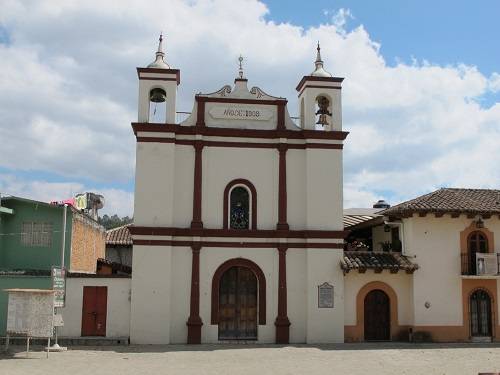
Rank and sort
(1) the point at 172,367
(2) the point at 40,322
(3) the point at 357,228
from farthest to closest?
(3) the point at 357,228
(2) the point at 40,322
(1) the point at 172,367

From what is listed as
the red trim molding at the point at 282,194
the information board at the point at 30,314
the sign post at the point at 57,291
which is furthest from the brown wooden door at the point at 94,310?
the red trim molding at the point at 282,194

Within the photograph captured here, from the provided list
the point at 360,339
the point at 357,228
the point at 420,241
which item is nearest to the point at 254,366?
the point at 360,339

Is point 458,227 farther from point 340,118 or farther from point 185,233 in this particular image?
point 185,233

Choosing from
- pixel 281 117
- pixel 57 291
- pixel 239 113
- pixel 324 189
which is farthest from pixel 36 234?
pixel 324 189

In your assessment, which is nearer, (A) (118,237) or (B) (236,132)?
(B) (236,132)

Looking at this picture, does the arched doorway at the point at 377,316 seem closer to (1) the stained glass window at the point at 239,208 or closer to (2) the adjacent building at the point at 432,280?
(2) the adjacent building at the point at 432,280

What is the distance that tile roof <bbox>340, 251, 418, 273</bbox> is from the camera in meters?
23.2

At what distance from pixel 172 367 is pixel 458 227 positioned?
13.1 m

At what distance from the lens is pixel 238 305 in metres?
23.1

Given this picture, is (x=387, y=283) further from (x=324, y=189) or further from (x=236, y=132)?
(x=236, y=132)

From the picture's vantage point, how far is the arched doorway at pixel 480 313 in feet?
78.3

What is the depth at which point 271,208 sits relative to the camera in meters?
23.7

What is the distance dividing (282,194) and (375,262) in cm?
443

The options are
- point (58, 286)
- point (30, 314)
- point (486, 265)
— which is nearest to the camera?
point (30, 314)
